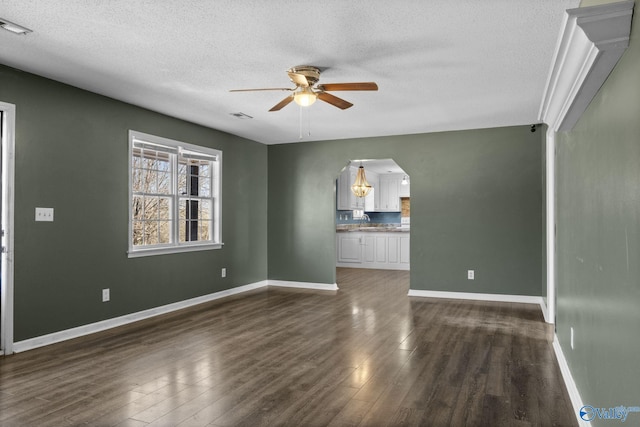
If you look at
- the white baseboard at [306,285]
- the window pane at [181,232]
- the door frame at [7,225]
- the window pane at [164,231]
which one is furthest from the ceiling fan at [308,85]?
the white baseboard at [306,285]

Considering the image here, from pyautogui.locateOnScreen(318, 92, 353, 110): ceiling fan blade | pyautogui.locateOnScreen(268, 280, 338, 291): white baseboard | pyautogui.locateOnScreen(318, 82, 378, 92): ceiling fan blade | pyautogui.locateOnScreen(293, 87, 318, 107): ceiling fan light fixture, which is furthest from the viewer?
pyautogui.locateOnScreen(268, 280, 338, 291): white baseboard

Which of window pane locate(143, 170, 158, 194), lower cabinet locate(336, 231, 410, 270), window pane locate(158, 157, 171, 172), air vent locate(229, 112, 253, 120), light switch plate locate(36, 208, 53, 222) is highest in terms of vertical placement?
air vent locate(229, 112, 253, 120)

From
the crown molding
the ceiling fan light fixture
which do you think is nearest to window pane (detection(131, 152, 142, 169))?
the ceiling fan light fixture

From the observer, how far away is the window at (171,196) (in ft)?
17.6

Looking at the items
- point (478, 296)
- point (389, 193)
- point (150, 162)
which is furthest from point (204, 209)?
point (389, 193)

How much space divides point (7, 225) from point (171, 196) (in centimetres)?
205

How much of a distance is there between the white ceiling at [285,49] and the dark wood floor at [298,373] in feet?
8.01

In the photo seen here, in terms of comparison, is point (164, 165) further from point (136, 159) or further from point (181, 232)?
point (181, 232)

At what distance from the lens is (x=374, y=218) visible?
12.4 meters

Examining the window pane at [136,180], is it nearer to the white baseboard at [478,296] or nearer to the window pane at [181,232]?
the window pane at [181,232]

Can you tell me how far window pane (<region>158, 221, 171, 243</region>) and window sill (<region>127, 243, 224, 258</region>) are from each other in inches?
5.9

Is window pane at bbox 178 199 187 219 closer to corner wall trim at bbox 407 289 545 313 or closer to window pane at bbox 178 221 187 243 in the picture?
window pane at bbox 178 221 187 243

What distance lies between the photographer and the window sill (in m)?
5.21

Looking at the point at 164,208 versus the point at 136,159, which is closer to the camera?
the point at 136,159
